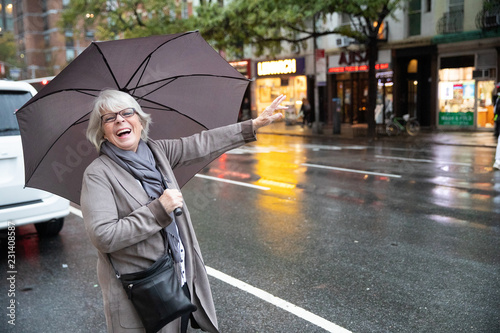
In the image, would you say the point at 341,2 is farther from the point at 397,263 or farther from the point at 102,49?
the point at 102,49

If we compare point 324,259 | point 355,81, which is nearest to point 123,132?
point 324,259

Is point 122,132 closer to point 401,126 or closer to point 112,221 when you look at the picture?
point 112,221

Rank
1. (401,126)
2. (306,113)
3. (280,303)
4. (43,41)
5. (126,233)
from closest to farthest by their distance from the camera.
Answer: (126,233), (280,303), (401,126), (306,113), (43,41)

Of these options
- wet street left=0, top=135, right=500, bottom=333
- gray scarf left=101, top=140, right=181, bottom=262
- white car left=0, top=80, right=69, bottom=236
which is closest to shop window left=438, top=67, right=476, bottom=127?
wet street left=0, top=135, right=500, bottom=333

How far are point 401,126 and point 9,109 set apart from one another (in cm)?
1820

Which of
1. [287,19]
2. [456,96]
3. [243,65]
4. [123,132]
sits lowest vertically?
[123,132]

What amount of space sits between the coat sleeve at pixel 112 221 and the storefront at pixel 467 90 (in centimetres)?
2200

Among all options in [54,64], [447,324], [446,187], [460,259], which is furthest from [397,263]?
[54,64]

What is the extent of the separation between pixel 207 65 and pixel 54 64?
90.9m

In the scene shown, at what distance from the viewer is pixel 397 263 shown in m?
5.21

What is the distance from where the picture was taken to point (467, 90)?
888 inches

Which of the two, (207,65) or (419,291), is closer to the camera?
(207,65)

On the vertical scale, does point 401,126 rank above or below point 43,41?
below

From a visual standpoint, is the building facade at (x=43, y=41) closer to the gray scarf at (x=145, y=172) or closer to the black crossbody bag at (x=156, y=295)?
the gray scarf at (x=145, y=172)
